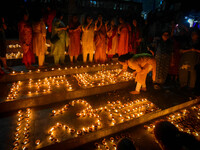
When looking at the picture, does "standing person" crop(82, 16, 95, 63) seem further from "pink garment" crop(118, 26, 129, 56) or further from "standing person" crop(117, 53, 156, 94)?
"standing person" crop(117, 53, 156, 94)

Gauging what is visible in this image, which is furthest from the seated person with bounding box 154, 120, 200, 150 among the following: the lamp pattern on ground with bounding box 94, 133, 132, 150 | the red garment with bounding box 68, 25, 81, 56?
the red garment with bounding box 68, 25, 81, 56

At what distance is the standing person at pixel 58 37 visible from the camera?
189 inches

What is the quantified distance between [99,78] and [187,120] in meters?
2.68

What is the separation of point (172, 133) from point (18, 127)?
2672 mm

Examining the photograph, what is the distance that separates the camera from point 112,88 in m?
4.46

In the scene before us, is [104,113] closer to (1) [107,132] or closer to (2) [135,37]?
(1) [107,132]

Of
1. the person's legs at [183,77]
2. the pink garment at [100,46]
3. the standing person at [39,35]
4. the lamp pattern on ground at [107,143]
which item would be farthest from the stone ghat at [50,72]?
the lamp pattern on ground at [107,143]

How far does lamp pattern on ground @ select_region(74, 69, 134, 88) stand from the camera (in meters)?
4.35

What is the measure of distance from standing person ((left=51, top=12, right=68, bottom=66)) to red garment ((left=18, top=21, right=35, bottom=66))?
2.36 ft

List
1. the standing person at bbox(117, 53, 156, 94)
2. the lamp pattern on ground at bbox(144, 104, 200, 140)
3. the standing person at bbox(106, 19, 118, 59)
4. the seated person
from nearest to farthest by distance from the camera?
the seated person → the lamp pattern on ground at bbox(144, 104, 200, 140) → the standing person at bbox(117, 53, 156, 94) → the standing person at bbox(106, 19, 118, 59)

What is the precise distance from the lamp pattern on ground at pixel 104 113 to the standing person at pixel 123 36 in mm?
2857

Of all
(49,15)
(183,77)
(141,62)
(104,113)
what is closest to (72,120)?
(104,113)

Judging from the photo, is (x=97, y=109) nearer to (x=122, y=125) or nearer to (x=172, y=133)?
(x=122, y=125)

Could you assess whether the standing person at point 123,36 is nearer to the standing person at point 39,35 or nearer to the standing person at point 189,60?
the standing person at point 189,60
